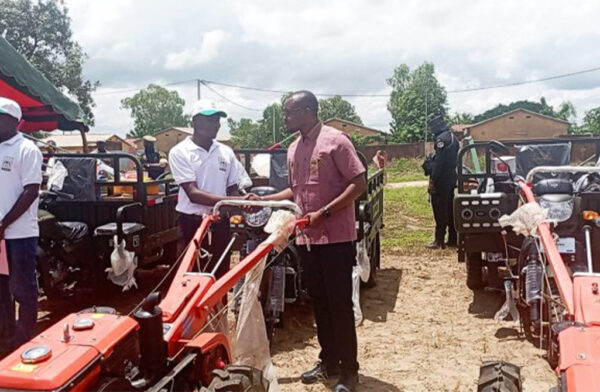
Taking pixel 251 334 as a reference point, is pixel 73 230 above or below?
above

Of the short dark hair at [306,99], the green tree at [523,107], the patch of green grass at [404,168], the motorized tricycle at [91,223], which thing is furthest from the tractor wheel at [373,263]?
the green tree at [523,107]

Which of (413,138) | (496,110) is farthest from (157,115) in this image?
(496,110)

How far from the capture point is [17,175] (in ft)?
12.6

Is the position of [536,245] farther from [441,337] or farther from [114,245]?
[114,245]

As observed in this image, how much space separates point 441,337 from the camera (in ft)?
16.6

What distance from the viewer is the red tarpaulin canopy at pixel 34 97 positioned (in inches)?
269

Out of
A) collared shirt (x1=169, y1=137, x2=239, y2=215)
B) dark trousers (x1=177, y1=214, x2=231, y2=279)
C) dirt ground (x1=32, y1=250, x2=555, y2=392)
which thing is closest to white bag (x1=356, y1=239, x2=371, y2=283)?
dirt ground (x1=32, y1=250, x2=555, y2=392)

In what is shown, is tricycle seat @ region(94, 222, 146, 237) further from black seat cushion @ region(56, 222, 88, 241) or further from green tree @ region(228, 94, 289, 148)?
green tree @ region(228, 94, 289, 148)

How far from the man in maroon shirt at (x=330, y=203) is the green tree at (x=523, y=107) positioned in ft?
240

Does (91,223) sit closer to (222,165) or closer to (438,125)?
(222,165)

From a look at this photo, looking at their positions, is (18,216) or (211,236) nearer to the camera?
(18,216)

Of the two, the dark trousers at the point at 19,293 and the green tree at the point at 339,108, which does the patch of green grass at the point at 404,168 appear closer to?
the dark trousers at the point at 19,293

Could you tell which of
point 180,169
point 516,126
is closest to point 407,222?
point 180,169

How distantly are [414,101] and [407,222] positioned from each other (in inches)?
1988
